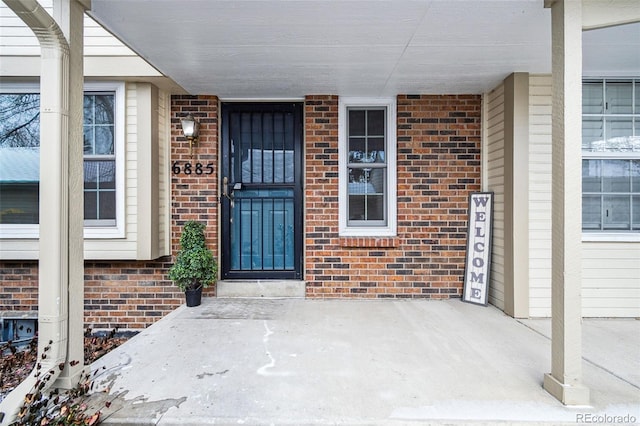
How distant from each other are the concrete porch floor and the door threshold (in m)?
0.55

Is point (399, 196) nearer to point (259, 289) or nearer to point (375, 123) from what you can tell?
point (375, 123)

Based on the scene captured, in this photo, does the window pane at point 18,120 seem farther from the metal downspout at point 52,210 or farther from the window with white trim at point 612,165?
the window with white trim at point 612,165

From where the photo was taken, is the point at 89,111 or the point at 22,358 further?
the point at 89,111

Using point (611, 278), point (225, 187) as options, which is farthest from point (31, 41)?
point (611, 278)

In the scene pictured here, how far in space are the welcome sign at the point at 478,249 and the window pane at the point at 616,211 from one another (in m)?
1.10

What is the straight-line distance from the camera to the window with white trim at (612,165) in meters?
3.61

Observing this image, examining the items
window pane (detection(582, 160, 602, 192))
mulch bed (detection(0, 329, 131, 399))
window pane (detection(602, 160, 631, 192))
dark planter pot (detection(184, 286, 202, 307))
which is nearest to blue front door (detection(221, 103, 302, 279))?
dark planter pot (detection(184, 286, 202, 307))

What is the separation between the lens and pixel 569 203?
2055mm

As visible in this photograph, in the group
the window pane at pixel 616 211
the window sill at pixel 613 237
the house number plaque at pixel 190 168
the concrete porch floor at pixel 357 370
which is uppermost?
the house number plaque at pixel 190 168

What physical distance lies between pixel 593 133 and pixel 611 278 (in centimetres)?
152

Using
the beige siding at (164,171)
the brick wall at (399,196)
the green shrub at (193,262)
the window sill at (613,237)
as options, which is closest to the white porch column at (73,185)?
the green shrub at (193,262)

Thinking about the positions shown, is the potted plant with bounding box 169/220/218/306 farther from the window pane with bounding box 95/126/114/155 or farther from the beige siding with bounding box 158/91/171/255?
the window pane with bounding box 95/126/114/155

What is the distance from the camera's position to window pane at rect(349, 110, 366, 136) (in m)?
4.36

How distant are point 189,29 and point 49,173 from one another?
146cm
